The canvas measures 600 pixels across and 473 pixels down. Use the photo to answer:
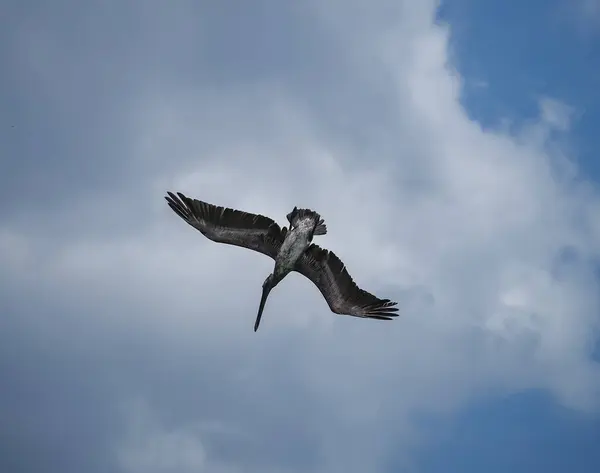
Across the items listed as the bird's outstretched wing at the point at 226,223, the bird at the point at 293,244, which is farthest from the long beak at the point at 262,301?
the bird's outstretched wing at the point at 226,223

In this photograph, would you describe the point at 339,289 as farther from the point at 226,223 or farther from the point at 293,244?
the point at 226,223

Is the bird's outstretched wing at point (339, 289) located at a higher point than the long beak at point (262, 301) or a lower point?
higher

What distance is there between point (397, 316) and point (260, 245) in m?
5.35

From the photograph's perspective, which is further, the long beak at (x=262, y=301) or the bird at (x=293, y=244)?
the long beak at (x=262, y=301)

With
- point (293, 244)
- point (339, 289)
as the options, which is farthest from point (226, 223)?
point (339, 289)

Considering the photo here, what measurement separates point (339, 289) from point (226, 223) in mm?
4602

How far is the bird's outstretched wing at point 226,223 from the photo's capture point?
30.6 m

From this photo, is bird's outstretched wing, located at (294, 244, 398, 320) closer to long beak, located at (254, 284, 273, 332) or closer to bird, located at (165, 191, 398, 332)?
bird, located at (165, 191, 398, 332)

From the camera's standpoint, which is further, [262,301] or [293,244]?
[262,301]

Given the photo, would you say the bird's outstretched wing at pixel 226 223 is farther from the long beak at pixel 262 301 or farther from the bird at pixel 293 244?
the long beak at pixel 262 301

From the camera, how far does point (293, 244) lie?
Answer: 100 ft

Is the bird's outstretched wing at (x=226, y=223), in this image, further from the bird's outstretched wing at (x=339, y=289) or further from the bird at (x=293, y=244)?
the bird's outstretched wing at (x=339, y=289)

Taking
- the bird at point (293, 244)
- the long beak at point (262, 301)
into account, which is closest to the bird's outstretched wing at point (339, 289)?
the bird at point (293, 244)

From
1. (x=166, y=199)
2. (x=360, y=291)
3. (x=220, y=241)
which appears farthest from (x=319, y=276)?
(x=166, y=199)
